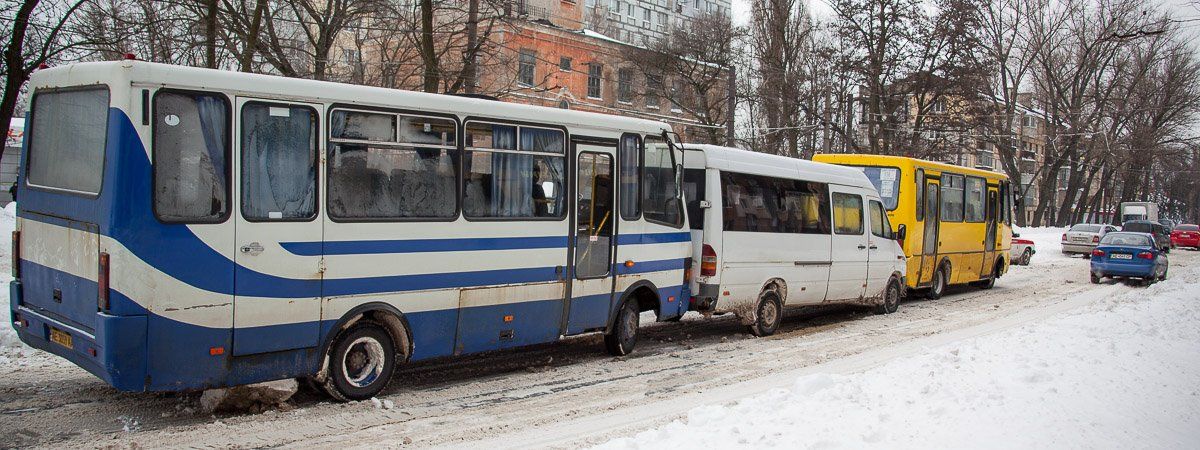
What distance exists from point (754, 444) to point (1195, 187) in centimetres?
11894

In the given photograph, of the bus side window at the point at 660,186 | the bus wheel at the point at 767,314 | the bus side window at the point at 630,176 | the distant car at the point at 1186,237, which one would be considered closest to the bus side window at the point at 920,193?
the bus wheel at the point at 767,314

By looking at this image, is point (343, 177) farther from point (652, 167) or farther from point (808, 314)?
point (808, 314)

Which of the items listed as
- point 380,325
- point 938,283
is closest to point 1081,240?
point 938,283

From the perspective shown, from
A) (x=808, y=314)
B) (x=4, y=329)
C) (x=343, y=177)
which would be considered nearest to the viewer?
(x=343, y=177)

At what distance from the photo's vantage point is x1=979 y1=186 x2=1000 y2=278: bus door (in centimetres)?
2227

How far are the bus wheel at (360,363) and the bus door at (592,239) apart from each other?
2.42 meters

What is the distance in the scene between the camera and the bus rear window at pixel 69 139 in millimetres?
6770

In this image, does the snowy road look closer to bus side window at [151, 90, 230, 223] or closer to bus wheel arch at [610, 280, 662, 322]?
bus wheel arch at [610, 280, 662, 322]

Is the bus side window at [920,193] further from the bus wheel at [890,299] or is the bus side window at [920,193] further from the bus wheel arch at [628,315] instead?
the bus wheel arch at [628,315]

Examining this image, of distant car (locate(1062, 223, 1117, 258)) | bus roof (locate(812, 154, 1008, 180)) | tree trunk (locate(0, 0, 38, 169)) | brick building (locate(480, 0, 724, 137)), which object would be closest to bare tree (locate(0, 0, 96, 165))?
tree trunk (locate(0, 0, 38, 169))

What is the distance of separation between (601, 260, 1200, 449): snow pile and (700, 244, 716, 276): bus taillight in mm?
3090

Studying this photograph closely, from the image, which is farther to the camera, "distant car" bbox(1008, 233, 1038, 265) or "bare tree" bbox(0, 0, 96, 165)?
"distant car" bbox(1008, 233, 1038, 265)

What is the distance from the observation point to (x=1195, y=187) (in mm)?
103250

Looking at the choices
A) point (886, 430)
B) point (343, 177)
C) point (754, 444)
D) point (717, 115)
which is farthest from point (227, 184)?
point (717, 115)
